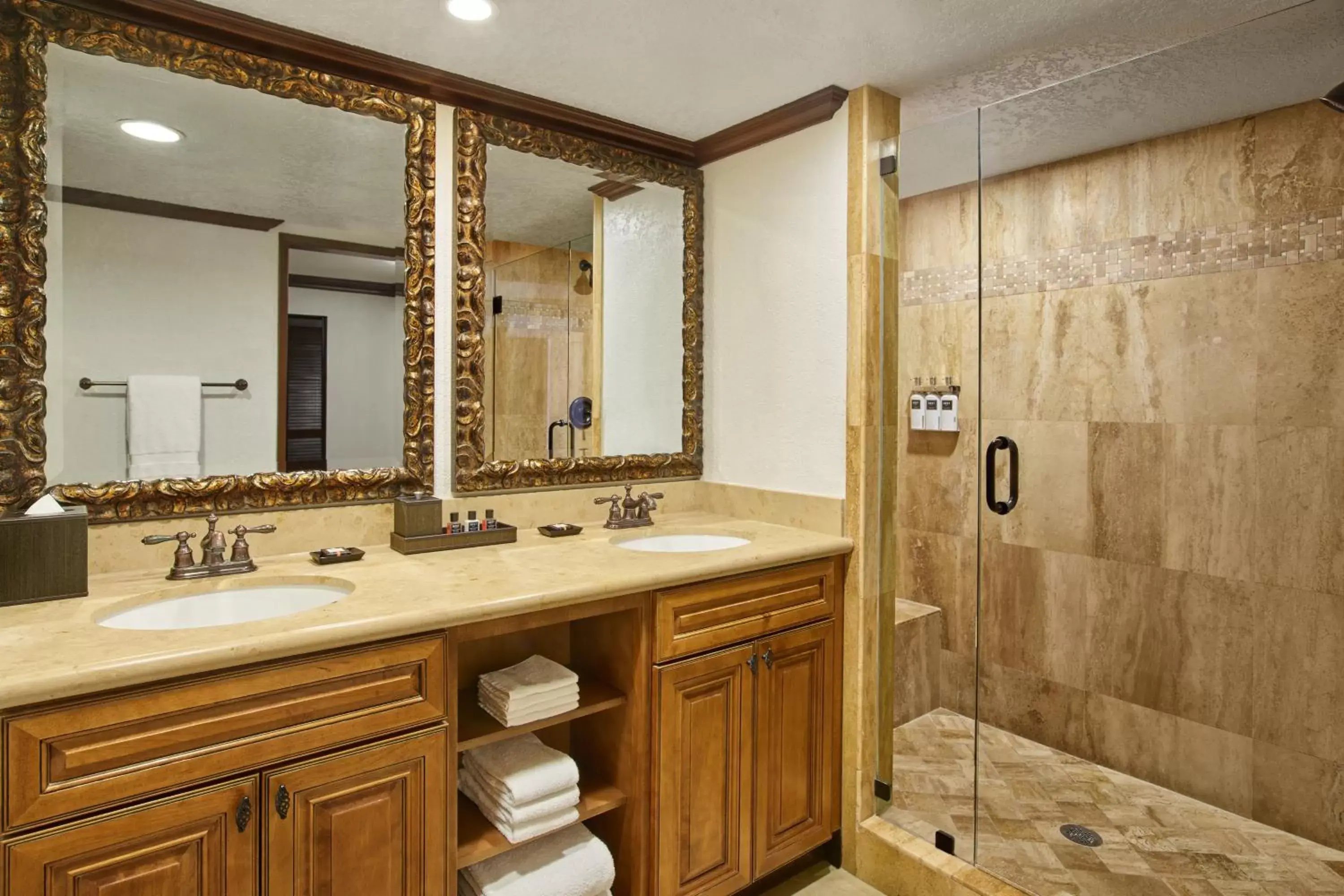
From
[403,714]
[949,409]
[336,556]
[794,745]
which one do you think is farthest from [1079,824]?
[336,556]

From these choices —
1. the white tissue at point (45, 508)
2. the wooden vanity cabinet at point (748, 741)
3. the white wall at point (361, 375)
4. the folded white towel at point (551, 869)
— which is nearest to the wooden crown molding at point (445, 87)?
the white wall at point (361, 375)

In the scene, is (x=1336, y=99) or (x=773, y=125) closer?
(x=1336, y=99)

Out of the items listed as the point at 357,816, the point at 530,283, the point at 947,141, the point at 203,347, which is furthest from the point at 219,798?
the point at 947,141

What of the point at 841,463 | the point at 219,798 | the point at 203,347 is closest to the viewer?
the point at 219,798

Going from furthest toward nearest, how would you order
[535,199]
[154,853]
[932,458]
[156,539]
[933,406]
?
1. [932,458]
2. [933,406]
3. [535,199]
4. [156,539]
5. [154,853]

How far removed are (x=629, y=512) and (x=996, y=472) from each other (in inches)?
50.9

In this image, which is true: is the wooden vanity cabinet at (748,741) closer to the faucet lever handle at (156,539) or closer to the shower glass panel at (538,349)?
the shower glass panel at (538,349)

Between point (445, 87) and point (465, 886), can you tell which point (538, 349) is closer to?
point (445, 87)

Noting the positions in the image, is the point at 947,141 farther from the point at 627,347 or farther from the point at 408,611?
the point at 408,611

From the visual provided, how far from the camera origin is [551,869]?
1669 millimetres

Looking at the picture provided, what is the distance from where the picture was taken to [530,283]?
229cm

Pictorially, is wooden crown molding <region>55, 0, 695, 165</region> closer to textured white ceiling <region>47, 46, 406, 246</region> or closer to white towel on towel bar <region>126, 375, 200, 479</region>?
textured white ceiling <region>47, 46, 406, 246</region>

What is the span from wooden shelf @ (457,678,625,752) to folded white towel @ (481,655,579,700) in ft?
0.23

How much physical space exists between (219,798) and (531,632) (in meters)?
0.93
